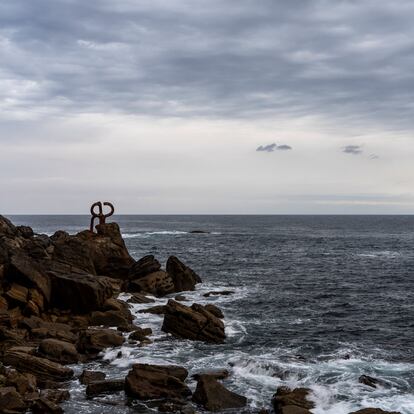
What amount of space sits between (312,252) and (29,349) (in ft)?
249

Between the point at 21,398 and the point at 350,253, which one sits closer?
the point at 21,398

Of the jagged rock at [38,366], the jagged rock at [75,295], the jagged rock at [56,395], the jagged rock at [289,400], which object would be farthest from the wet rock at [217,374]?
the jagged rock at [75,295]

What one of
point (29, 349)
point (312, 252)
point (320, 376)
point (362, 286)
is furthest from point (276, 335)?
point (312, 252)

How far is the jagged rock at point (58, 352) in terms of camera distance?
27406 millimetres

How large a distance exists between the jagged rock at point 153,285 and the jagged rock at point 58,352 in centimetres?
2076

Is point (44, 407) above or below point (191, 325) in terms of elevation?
below

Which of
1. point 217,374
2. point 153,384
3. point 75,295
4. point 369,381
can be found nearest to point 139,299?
point 75,295

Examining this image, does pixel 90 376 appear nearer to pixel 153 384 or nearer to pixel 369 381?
pixel 153 384

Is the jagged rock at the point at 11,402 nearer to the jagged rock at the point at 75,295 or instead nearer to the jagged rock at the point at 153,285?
the jagged rock at the point at 75,295

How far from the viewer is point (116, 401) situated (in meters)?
22.9

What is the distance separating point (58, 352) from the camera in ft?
90.7

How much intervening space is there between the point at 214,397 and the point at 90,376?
6.61 metres

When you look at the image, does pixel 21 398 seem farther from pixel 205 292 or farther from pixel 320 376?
pixel 205 292

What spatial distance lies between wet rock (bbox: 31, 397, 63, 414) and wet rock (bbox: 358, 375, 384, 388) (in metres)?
15.0
